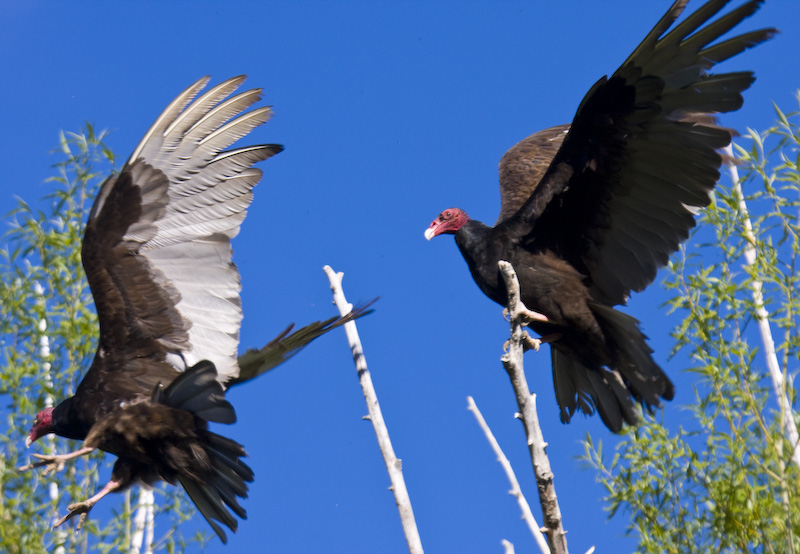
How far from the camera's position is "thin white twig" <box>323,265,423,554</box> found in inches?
144

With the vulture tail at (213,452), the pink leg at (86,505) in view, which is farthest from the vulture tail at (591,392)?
the pink leg at (86,505)

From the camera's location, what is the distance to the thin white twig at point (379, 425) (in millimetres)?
3652

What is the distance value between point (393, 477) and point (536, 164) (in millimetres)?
1960

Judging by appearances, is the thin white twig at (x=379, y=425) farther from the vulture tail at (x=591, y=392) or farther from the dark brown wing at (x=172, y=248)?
the vulture tail at (x=591, y=392)

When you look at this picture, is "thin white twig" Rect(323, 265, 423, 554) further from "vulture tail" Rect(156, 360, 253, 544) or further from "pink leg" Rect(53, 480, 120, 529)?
"pink leg" Rect(53, 480, 120, 529)

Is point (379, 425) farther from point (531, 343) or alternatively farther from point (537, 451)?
point (537, 451)

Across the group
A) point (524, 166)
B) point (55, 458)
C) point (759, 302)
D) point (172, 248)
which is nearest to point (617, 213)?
point (759, 302)

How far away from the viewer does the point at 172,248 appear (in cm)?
403

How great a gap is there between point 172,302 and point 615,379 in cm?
175

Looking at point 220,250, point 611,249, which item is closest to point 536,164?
point 611,249

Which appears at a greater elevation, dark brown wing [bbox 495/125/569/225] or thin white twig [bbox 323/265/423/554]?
dark brown wing [bbox 495/125/569/225]

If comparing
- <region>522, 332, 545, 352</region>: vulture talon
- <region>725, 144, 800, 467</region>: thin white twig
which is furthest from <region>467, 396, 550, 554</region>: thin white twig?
<region>725, 144, 800, 467</region>: thin white twig

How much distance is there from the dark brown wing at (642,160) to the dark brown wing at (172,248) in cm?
114

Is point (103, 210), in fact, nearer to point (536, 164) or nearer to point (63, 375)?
point (63, 375)
